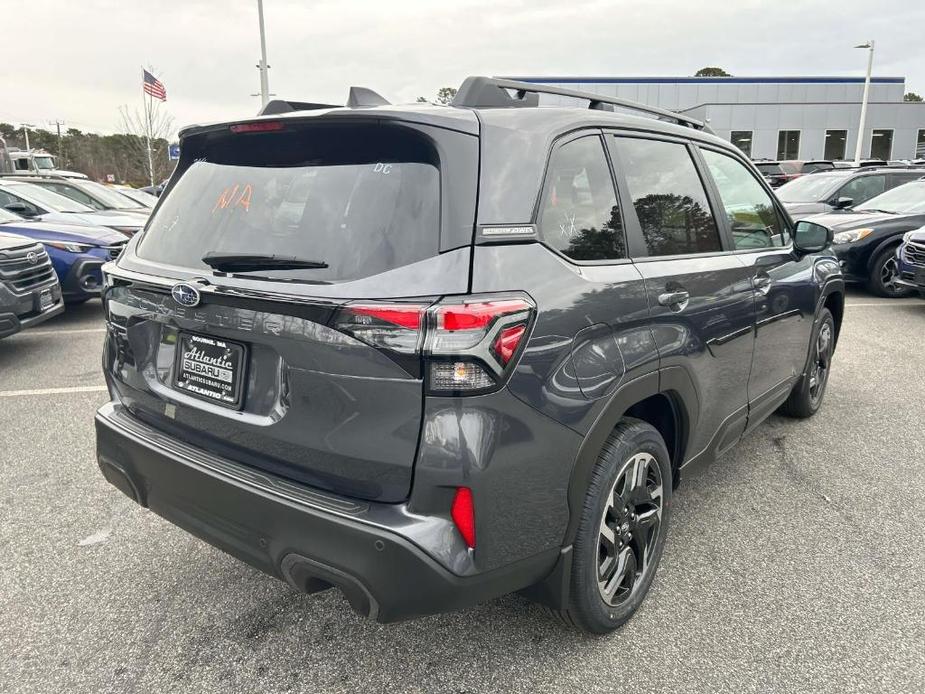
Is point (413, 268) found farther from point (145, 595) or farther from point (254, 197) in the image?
point (145, 595)

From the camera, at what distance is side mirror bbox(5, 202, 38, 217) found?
28.6 feet

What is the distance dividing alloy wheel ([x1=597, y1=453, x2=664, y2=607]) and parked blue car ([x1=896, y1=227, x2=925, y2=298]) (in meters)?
6.80

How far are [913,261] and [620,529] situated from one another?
7209mm

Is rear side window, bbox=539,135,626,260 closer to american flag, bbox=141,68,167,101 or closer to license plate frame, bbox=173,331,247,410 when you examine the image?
license plate frame, bbox=173,331,247,410

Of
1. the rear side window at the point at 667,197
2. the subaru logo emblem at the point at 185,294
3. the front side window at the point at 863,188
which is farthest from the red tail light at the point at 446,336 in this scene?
the front side window at the point at 863,188

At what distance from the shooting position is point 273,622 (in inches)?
99.9

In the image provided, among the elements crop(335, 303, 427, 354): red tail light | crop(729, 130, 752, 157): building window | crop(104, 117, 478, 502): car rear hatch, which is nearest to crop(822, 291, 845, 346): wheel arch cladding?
crop(104, 117, 478, 502): car rear hatch

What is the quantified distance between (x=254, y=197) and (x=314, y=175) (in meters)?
0.27

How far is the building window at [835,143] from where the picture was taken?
3858 centimetres

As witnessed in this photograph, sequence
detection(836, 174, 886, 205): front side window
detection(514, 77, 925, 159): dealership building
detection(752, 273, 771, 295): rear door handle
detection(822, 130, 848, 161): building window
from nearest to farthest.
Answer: detection(752, 273, 771, 295): rear door handle → detection(836, 174, 886, 205): front side window → detection(514, 77, 925, 159): dealership building → detection(822, 130, 848, 161): building window

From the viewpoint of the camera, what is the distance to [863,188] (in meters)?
11.3

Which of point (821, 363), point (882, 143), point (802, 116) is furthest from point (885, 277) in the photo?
point (882, 143)

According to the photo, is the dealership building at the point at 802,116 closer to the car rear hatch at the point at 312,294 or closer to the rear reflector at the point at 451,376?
the car rear hatch at the point at 312,294

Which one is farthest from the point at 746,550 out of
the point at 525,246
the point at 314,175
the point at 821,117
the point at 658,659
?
the point at 821,117
